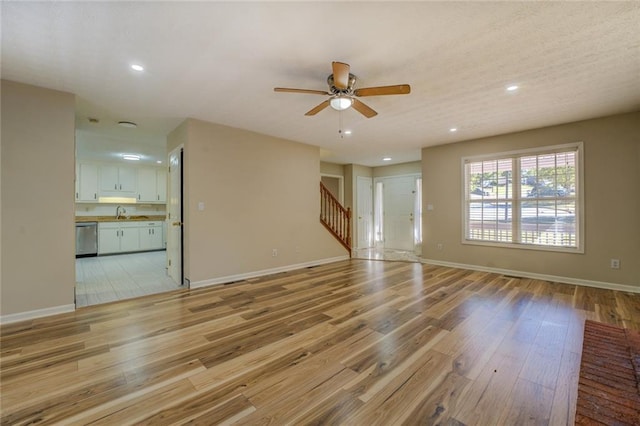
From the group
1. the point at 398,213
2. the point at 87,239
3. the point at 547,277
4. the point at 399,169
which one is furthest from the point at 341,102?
the point at 87,239

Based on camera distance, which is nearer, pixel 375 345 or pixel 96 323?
pixel 375 345

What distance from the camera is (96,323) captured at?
2.76 m

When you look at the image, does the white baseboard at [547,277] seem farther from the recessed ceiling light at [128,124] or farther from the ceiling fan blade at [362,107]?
the recessed ceiling light at [128,124]

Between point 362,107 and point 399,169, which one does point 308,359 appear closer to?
point 362,107

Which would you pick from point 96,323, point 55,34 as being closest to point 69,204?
point 96,323

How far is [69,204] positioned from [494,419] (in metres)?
4.49

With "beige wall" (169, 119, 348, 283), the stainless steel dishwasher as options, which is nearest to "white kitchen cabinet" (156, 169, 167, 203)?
the stainless steel dishwasher

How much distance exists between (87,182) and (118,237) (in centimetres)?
163

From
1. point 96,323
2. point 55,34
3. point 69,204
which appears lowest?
point 96,323

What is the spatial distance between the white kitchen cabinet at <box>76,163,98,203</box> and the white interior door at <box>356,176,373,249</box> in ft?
23.8

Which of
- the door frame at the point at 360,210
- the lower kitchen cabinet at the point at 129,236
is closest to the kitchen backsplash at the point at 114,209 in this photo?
the lower kitchen cabinet at the point at 129,236

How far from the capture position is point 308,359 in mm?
2062

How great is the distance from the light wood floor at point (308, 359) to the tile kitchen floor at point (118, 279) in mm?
446

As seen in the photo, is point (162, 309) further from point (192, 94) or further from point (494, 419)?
point (494, 419)
